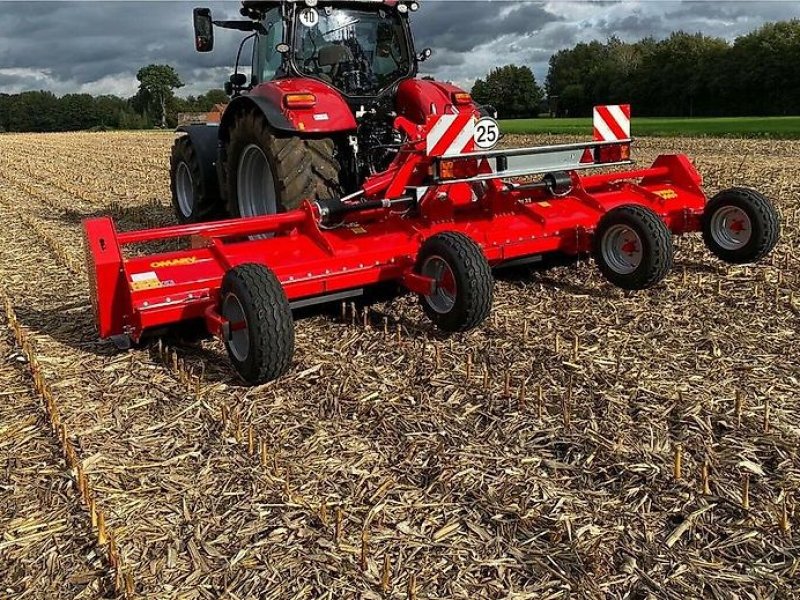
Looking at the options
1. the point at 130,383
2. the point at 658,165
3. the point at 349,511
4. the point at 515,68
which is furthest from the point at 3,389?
the point at 515,68

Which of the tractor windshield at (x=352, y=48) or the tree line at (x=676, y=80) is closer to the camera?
the tractor windshield at (x=352, y=48)

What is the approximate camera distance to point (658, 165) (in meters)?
6.02

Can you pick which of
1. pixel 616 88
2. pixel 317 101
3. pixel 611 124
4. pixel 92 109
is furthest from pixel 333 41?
pixel 92 109

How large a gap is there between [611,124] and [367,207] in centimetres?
187

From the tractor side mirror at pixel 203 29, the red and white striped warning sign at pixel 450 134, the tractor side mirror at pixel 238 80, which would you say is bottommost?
the red and white striped warning sign at pixel 450 134

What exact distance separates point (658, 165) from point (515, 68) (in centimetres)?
5644

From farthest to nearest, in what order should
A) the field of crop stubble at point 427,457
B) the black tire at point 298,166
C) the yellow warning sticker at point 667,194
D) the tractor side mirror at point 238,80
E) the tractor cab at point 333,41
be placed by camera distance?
the tractor side mirror at point 238,80 → the tractor cab at point 333,41 → the yellow warning sticker at point 667,194 → the black tire at point 298,166 → the field of crop stubble at point 427,457

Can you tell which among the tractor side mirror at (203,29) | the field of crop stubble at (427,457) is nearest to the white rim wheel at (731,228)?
the field of crop stubble at (427,457)

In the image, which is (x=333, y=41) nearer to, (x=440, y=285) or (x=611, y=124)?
(x=611, y=124)

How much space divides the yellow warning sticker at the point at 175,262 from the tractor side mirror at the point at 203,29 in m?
2.65

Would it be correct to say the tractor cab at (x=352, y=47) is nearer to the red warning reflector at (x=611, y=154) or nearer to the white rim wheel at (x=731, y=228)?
the red warning reflector at (x=611, y=154)

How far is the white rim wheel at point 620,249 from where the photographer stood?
15.9 ft

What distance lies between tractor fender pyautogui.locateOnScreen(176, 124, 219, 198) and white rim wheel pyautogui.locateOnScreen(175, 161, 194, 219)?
1.19 feet

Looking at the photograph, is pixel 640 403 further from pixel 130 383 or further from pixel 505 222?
pixel 130 383
